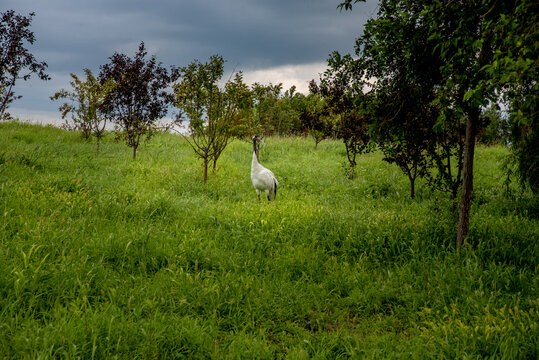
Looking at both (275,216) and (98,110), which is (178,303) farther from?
(98,110)

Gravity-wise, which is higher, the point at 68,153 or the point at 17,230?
the point at 68,153

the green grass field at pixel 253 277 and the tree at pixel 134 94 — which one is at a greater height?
the tree at pixel 134 94

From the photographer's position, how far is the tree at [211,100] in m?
10.6

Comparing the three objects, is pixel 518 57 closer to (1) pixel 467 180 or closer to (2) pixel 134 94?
(1) pixel 467 180

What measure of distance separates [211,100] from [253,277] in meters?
7.74

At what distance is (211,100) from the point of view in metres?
11.0

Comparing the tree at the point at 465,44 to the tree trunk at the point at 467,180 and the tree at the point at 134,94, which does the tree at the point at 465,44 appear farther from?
the tree at the point at 134,94

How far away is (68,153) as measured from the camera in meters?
12.4

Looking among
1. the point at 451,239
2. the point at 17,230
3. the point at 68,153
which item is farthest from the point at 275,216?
the point at 68,153

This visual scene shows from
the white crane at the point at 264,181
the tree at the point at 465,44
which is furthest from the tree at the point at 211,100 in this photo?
the tree at the point at 465,44

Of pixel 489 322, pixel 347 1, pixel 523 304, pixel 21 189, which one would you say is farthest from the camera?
pixel 21 189

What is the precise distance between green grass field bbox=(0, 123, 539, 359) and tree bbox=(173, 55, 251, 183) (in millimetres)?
3240

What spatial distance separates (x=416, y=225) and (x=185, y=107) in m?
7.89

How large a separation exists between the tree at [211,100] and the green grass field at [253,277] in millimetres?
3240
